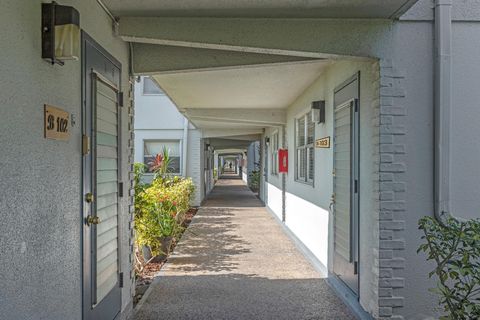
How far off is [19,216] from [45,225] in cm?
31

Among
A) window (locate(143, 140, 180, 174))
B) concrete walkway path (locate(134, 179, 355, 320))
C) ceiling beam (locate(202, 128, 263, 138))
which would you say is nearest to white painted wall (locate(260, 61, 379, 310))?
concrete walkway path (locate(134, 179, 355, 320))

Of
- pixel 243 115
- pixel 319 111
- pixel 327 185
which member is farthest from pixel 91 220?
pixel 243 115

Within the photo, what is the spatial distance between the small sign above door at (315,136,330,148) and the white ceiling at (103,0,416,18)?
7.03 feet

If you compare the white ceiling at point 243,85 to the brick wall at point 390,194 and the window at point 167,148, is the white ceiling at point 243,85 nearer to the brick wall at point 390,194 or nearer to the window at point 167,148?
the brick wall at point 390,194

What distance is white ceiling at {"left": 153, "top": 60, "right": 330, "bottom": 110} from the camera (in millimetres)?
5844

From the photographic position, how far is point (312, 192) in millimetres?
6797

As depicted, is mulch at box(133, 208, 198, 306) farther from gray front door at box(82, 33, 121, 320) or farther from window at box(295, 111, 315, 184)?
window at box(295, 111, 315, 184)

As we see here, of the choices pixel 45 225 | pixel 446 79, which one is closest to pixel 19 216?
pixel 45 225

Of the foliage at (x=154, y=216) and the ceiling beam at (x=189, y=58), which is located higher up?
the ceiling beam at (x=189, y=58)

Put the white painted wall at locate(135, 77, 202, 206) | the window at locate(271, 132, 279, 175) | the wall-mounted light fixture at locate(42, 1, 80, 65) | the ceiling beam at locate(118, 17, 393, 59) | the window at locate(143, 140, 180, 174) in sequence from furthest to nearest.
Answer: the window at locate(143, 140, 180, 174) → the white painted wall at locate(135, 77, 202, 206) → the window at locate(271, 132, 279, 175) → the ceiling beam at locate(118, 17, 393, 59) → the wall-mounted light fixture at locate(42, 1, 80, 65)

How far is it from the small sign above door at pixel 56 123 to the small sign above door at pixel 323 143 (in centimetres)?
360

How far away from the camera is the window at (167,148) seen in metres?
13.7

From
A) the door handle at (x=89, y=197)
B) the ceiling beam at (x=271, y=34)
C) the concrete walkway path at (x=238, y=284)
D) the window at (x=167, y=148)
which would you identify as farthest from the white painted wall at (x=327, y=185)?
the window at (x=167, y=148)

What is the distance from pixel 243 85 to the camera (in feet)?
22.7
